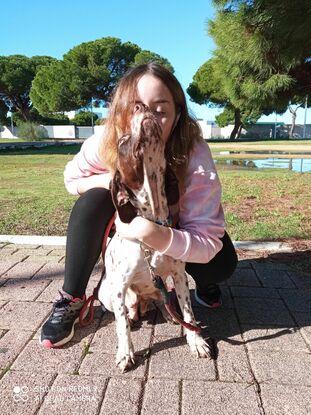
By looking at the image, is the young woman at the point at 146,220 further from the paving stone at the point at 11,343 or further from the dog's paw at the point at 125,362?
the dog's paw at the point at 125,362

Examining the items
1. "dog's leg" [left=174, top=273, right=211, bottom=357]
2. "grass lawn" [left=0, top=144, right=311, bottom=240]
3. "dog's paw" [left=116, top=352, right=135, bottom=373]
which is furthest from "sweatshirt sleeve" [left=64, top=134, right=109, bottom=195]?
"grass lawn" [left=0, top=144, right=311, bottom=240]

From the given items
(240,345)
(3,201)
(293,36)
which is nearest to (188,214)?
(240,345)

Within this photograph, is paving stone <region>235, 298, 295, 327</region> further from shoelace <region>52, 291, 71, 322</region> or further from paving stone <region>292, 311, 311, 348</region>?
shoelace <region>52, 291, 71, 322</region>

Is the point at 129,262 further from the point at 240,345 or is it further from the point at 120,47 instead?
the point at 120,47

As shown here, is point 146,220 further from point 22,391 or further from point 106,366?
point 22,391

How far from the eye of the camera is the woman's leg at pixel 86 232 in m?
2.29

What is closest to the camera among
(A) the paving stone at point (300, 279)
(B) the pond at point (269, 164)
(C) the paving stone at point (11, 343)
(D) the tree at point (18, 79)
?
(C) the paving stone at point (11, 343)

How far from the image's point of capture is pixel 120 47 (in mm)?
42250

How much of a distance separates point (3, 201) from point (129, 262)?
4.56m

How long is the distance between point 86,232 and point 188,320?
2.37ft

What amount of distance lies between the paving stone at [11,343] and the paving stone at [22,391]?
124 millimetres

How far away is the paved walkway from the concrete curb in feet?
2.64

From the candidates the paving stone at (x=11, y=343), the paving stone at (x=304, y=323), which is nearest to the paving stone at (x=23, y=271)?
the paving stone at (x=11, y=343)

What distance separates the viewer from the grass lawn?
443cm
